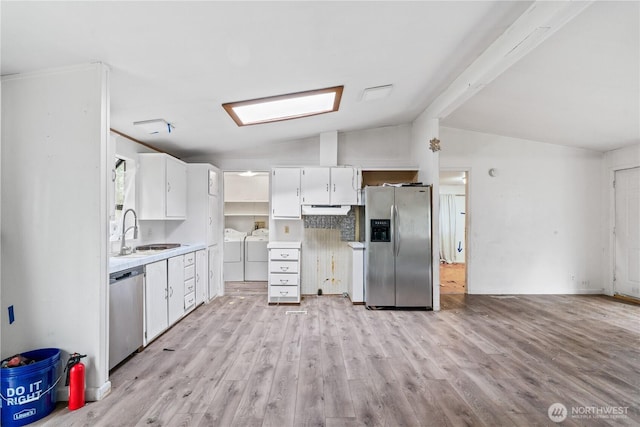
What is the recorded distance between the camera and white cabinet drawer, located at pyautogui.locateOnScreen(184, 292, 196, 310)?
3.55 m

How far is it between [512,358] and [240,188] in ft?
16.7

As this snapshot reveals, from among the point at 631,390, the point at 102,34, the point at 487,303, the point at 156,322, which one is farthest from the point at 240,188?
the point at 631,390

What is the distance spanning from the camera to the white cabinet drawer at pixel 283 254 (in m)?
4.19

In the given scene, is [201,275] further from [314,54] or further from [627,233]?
[627,233]

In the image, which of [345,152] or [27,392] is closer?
[27,392]

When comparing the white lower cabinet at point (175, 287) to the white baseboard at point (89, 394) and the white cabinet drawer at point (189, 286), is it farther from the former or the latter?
the white baseboard at point (89, 394)

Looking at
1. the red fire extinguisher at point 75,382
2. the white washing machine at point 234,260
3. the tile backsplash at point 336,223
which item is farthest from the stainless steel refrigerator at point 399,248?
the red fire extinguisher at point 75,382

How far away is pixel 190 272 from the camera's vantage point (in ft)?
12.0

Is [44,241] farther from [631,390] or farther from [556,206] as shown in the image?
[556,206]

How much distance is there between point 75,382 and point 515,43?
398 cm

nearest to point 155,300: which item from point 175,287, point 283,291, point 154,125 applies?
point 175,287

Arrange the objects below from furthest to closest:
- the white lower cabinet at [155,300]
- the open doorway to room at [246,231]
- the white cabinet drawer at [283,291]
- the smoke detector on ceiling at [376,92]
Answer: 1. the open doorway to room at [246,231]
2. the white cabinet drawer at [283,291]
3. the smoke detector on ceiling at [376,92]
4. the white lower cabinet at [155,300]

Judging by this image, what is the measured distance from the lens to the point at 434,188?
399cm

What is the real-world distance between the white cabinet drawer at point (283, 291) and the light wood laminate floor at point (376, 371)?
17.3 inches
